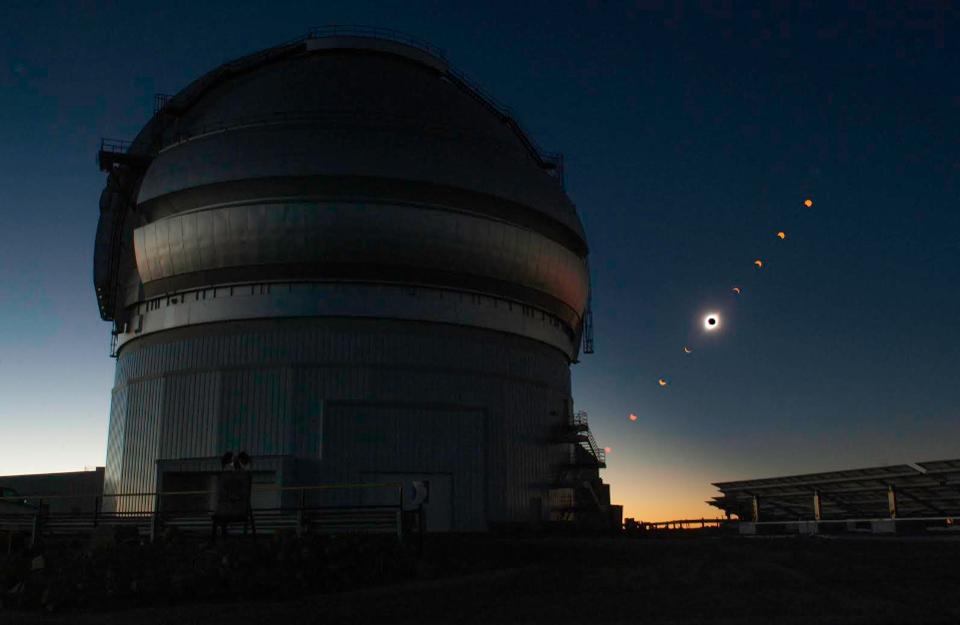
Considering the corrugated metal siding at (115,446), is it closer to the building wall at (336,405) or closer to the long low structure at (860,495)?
the building wall at (336,405)

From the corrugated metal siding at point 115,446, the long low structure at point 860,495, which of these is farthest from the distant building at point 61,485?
the long low structure at point 860,495

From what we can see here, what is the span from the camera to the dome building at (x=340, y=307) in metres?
34.4

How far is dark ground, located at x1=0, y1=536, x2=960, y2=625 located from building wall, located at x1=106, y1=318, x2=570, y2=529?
1215 cm

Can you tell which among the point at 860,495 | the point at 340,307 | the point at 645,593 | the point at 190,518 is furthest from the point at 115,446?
the point at 860,495

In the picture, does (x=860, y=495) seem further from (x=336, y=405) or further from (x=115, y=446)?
(x=115, y=446)

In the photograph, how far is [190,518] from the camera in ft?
113

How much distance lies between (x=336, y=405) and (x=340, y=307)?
3839 mm

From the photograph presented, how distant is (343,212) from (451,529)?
43.3 feet

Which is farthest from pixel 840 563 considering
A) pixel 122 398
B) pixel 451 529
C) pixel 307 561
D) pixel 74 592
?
pixel 122 398

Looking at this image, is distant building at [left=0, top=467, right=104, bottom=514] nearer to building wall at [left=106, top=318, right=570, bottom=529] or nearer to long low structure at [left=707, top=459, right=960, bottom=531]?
building wall at [left=106, top=318, right=570, bottom=529]

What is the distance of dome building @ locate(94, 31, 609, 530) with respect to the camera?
34.4 m

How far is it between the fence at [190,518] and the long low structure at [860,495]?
14686mm

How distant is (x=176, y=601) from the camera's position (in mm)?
17766

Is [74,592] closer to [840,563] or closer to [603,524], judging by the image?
[840,563]
